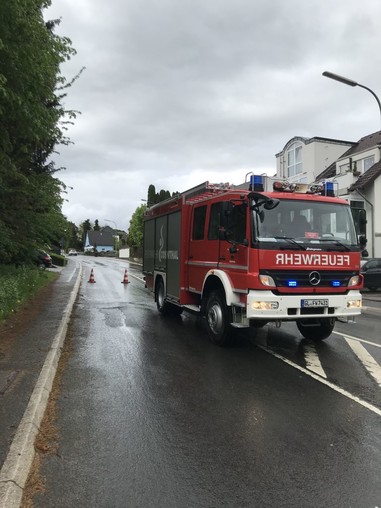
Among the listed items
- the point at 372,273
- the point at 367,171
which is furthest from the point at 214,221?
the point at 367,171

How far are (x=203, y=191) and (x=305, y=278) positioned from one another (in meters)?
2.93

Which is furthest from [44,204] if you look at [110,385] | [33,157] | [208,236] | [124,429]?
[124,429]

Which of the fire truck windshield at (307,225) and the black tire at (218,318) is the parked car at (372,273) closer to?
the fire truck windshield at (307,225)

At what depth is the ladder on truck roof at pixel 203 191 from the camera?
8.30 meters

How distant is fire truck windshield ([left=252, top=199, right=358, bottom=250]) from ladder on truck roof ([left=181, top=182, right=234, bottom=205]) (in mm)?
1299

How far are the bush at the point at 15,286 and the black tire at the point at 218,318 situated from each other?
470 centimetres

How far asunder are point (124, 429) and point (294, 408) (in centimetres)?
193

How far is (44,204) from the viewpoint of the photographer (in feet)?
46.8

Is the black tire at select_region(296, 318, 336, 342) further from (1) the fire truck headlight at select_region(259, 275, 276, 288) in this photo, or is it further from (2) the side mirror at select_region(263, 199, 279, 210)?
(2) the side mirror at select_region(263, 199, 279, 210)

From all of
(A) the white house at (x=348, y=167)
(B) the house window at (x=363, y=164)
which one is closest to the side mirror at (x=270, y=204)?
(A) the white house at (x=348, y=167)

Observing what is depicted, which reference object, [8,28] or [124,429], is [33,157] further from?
[124,429]

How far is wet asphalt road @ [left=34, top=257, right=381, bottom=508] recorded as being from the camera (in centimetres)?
326

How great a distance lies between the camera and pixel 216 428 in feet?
14.4

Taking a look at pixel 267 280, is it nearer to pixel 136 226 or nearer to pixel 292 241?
pixel 292 241
